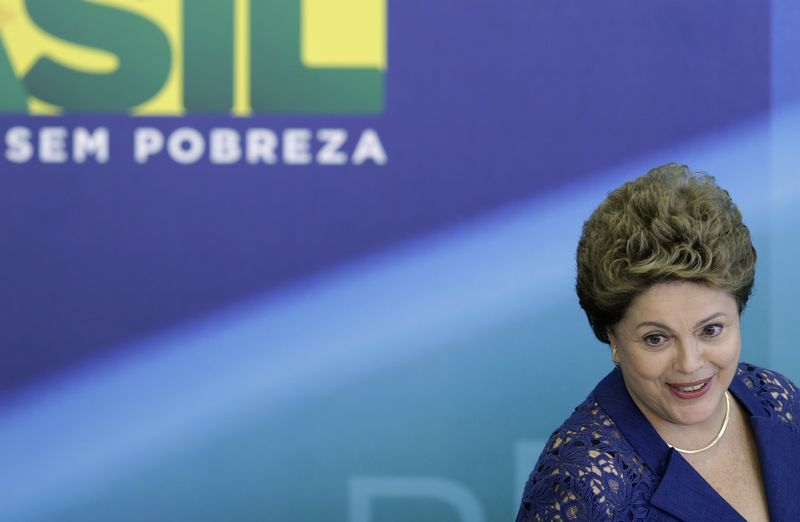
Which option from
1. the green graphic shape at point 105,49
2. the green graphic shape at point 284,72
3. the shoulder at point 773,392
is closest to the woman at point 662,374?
the shoulder at point 773,392

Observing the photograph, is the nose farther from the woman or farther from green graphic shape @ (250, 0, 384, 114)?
green graphic shape @ (250, 0, 384, 114)

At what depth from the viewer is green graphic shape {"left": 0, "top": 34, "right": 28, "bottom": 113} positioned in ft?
10.2

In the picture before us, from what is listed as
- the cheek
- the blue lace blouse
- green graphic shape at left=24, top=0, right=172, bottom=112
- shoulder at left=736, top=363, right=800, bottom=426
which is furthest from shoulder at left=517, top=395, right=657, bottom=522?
green graphic shape at left=24, top=0, right=172, bottom=112

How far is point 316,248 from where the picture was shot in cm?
313

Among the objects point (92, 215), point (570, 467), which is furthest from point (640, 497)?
point (92, 215)

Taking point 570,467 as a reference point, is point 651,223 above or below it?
above

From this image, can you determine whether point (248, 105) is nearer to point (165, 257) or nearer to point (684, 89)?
point (165, 257)

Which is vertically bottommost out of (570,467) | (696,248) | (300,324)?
(300,324)

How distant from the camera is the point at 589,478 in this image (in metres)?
1.64

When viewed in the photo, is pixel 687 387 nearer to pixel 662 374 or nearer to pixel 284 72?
pixel 662 374

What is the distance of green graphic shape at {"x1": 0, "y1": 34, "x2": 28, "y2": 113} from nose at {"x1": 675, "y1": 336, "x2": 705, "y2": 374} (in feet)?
7.22

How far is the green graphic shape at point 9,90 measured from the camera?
3.11 m

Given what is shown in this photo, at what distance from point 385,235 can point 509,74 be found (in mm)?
618

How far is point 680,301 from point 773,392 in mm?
437
